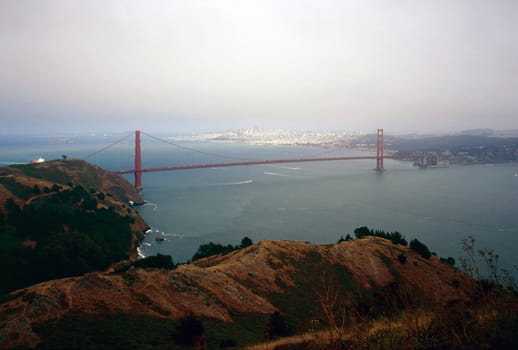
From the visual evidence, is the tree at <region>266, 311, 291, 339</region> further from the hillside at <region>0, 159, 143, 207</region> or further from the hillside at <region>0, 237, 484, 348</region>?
the hillside at <region>0, 159, 143, 207</region>

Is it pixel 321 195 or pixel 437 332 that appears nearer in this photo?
pixel 437 332

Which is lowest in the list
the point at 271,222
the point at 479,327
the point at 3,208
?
the point at 271,222

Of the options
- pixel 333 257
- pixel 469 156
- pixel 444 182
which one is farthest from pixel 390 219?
pixel 469 156

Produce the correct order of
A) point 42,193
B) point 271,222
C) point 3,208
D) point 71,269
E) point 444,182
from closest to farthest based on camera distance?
point 71,269 → point 3,208 → point 42,193 → point 271,222 → point 444,182

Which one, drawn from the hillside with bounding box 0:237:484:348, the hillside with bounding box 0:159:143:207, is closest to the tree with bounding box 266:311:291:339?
the hillside with bounding box 0:237:484:348

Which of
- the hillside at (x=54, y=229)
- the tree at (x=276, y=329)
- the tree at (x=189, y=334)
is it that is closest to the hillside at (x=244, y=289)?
the tree at (x=276, y=329)

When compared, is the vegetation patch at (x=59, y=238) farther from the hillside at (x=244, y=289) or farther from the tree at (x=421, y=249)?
the tree at (x=421, y=249)

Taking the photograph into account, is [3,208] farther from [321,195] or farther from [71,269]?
[321,195]

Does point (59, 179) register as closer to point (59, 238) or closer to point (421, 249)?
point (59, 238)
